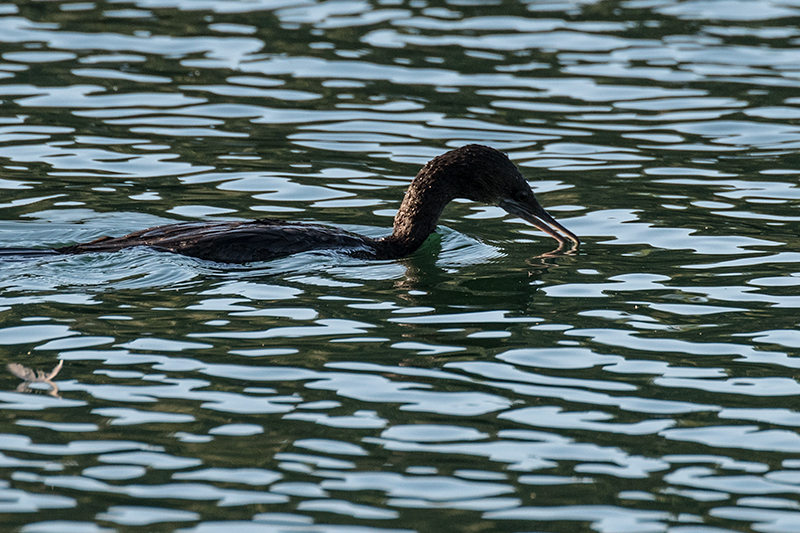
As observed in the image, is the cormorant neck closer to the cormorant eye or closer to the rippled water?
the rippled water

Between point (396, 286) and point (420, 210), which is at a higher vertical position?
point (420, 210)

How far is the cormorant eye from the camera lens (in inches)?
390

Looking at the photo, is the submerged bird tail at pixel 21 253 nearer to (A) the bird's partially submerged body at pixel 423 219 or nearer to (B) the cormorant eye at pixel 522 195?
(A) the bird's partially submerged body at pixel 423 219

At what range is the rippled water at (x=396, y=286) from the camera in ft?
18.1

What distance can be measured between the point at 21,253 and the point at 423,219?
3286mm

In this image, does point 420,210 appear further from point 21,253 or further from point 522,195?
point 21,253

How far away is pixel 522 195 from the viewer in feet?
32.6

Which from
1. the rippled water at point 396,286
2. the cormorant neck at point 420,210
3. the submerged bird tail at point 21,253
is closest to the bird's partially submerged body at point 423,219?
the cormorant neck at point 420,210

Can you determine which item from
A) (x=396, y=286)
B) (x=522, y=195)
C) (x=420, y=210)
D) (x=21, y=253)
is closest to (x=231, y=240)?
(x=396, y=286)

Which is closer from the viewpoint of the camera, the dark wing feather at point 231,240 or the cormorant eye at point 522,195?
the dark wing feather at point 231,240

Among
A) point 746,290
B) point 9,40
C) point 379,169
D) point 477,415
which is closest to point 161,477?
point 477,415

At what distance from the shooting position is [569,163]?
12477 millimetres

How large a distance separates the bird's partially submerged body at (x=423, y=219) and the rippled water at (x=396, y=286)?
194 mm

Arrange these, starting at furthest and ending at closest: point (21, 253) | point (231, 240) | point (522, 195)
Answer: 1. point (522, 195)
2. point (231, 240)
3. point (21, 253)
